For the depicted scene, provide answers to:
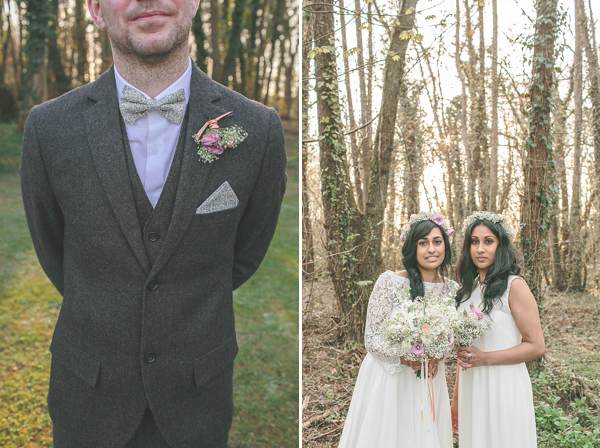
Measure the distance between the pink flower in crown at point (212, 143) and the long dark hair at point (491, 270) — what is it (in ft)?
7.43

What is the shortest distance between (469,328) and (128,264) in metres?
2.21

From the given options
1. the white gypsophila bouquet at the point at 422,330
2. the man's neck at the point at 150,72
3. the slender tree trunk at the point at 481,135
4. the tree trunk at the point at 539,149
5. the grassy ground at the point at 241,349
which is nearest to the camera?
the man's neck at the point at 150,72

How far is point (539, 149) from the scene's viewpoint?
5484 millimetres

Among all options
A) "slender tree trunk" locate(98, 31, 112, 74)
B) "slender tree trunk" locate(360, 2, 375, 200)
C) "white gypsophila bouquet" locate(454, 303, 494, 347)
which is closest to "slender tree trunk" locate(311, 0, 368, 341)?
"slender tree trunk" locate(360, 2, 375, 200)

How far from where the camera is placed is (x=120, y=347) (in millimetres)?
1846

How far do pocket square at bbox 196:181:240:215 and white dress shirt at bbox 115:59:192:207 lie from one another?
Result: 160 mm

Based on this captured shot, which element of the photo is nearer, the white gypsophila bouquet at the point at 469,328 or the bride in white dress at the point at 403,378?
the white gypsophila bouquet at the point at 469,328

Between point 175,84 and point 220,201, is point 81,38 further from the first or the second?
point 220,201

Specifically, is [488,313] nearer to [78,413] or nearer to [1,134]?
[78,413]

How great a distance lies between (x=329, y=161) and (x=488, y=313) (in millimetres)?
2814

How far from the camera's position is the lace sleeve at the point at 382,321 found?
11.2 ft

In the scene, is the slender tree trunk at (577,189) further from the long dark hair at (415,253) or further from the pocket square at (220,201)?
the pocket square at (220,201)

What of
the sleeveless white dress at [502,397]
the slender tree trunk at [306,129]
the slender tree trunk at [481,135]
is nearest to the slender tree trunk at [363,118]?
the slender tree trunk at [306,129]

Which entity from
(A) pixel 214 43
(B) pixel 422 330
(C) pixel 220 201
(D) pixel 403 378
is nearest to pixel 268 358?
(D) pixel 403 378
